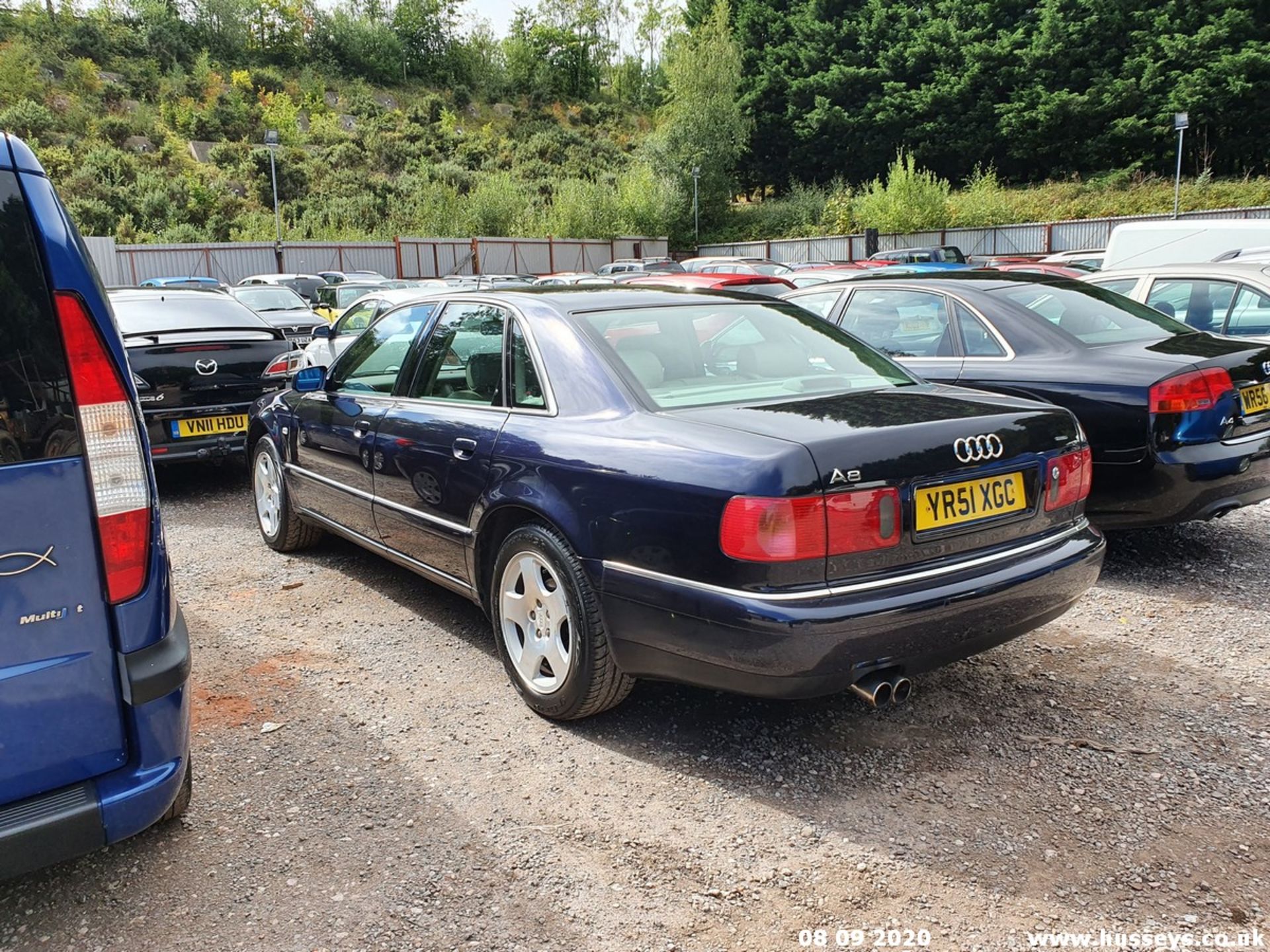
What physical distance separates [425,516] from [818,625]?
76.2 inches

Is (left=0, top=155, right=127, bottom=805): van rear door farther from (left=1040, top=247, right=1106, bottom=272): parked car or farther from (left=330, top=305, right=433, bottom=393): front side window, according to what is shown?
(left=1040, top=247, right=1106, bottom=272): parked car

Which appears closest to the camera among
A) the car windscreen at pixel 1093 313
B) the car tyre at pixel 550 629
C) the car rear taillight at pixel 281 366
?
the car tyre at pixel 550 629

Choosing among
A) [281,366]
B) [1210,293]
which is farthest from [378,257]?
[1210,293]

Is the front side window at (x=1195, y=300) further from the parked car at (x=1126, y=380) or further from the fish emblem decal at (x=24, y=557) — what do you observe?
the fish emblem decal at (x=24, y=557)

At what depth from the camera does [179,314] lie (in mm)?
7680

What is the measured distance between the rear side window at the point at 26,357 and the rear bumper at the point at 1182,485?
453cm

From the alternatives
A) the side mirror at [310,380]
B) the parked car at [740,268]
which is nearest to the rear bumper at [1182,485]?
the side mirror at [310,380]

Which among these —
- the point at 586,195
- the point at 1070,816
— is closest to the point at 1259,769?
the point at 1070,816

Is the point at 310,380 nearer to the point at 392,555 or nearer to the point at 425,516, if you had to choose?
the point at 392,555

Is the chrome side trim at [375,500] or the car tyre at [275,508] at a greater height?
the chrome side trim at [375,500]

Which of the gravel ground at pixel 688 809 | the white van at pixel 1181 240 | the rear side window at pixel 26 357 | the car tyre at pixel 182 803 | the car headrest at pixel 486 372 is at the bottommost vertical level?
the gravel ground at pixel 688 809

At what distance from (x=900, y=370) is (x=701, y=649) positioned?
1663 millimetres

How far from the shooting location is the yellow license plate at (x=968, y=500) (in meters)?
2.90

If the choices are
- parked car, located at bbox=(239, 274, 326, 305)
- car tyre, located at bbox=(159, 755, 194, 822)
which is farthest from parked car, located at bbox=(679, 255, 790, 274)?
car tyre, located at bbox=(159, 755, 194, 822)
